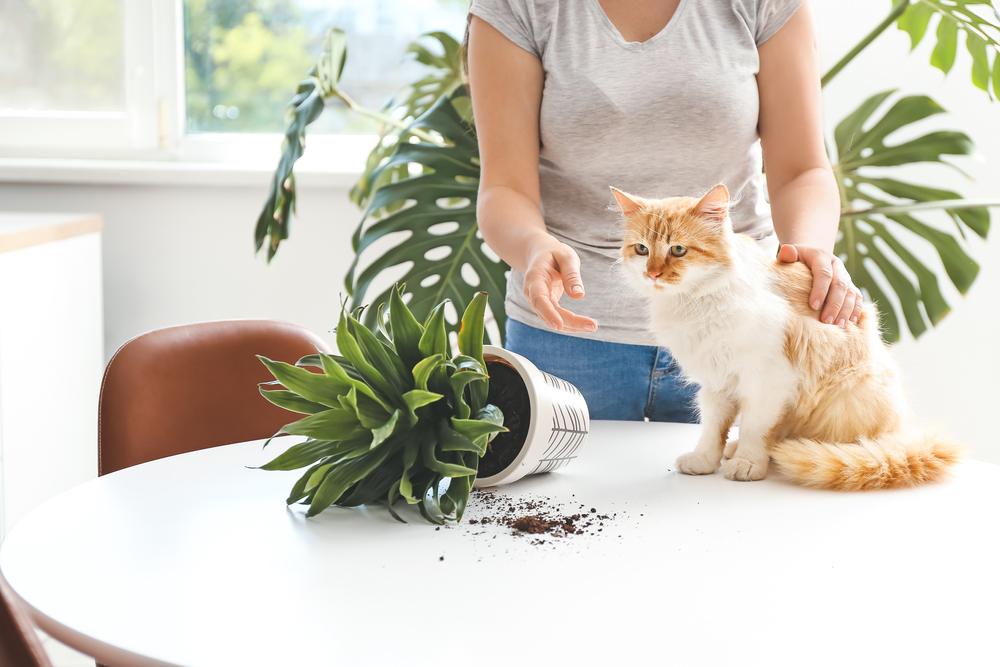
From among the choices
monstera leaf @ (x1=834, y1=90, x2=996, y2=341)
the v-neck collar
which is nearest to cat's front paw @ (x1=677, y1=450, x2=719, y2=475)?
the v-neck collar

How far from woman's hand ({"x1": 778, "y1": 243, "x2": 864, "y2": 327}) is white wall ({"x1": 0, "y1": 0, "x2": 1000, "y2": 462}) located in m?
1.59

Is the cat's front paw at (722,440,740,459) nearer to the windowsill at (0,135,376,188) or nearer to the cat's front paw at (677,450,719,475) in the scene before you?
the cat's front paw at (677,450,719,475)

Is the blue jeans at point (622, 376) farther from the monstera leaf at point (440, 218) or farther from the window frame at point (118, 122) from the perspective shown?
the window frame at point (118, 122)

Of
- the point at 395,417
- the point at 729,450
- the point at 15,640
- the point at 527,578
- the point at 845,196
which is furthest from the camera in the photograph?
the point at 845,196

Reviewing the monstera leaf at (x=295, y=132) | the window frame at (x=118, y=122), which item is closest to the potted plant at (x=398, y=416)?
the monstera leaf at (x=295, y=132)

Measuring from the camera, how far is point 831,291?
1.01m

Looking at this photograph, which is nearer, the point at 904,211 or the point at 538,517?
the point at 538,517

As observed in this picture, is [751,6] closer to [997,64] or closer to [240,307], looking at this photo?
[997,64]

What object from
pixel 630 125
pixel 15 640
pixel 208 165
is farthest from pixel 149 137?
pixel 15 640

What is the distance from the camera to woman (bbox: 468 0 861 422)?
1305 mm

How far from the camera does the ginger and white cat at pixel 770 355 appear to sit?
98cm

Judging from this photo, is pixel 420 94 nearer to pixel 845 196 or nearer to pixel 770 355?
pixel 845 196

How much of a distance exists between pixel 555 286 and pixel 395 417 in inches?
9.3

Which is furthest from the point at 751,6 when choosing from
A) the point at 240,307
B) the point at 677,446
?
the point at 240,307
